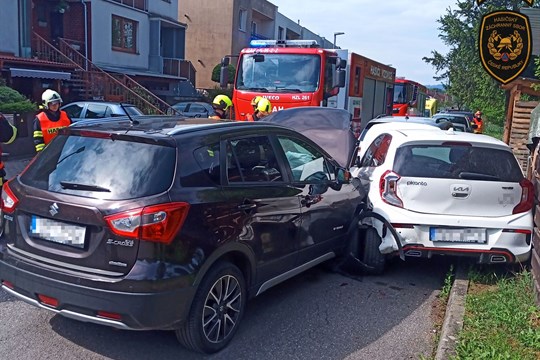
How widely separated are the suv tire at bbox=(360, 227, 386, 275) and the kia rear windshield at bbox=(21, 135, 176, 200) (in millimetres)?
2808

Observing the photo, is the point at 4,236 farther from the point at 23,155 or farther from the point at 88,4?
the point at 88,4

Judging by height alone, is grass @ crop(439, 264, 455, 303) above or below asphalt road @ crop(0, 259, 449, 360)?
above

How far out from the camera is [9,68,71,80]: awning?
16.8 meters

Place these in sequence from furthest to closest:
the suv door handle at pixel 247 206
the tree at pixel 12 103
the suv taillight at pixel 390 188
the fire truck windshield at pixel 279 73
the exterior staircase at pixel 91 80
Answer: the exterior staircase at pixel 91 80
the tree at pixel 12 103
the fire truck windshield at pixel 279 73
the suv taillight at pixel 390 188
the suv door handle at pixel 247 206

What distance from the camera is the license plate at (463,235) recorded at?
5.27 m

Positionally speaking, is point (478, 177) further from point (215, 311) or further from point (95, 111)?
point (95, 111)

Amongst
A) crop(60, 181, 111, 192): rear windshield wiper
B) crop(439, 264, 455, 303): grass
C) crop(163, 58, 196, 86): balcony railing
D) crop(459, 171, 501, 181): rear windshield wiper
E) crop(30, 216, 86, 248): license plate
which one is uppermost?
crop(163, 58, 196, 86): balcony railing

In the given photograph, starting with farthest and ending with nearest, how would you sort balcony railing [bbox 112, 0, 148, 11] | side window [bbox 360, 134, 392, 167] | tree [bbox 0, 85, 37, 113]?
1. balcony railing [bbox 112, 0, 148, 11]
2. tree [bbox 0, 85, 37, 113]
3. side window [bbox 360, 134, 392, 167]

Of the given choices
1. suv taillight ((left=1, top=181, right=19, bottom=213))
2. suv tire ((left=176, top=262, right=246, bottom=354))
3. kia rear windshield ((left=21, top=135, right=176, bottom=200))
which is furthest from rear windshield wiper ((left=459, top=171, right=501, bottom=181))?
suv taillight ((left=1, top=181, right=19, bottom=213))

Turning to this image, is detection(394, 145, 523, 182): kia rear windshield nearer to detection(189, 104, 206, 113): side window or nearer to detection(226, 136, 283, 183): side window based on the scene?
detection(226, 136, 283, 183): side window

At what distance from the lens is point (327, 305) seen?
16.1 feet

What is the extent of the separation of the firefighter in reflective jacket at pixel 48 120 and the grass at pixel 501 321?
525 cm

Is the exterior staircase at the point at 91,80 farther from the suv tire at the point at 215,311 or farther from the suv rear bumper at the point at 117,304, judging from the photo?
the suv rear bumper at the point at 117,304

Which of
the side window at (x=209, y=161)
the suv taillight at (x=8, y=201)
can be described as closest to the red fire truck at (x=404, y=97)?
the side window at (x=209, y=161)
